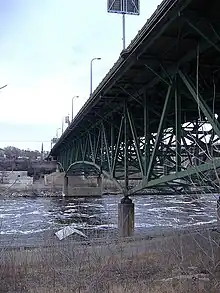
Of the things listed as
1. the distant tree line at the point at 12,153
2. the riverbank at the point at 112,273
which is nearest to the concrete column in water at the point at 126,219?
the distant tree line at the point at 12,153

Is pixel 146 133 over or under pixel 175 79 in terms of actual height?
under

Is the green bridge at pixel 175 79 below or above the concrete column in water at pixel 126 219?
above

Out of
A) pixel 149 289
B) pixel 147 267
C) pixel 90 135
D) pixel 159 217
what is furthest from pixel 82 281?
pixel 159 217

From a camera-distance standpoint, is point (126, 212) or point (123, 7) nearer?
point (123, 7)

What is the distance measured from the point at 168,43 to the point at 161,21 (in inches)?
70.9

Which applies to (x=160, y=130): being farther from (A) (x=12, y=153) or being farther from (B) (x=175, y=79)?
(A) (x=12, y=153)

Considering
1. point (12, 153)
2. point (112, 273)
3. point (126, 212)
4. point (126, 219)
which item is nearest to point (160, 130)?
point (112, 273)

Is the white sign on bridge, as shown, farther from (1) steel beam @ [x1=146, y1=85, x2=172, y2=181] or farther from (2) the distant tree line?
(2) the distant tree line

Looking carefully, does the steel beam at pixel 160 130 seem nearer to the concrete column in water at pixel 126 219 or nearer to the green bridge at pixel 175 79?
the green bridge at pixel 175 79

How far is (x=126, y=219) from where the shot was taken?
20.8 meters

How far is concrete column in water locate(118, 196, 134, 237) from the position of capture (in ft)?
65.7

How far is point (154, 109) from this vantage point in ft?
54.0

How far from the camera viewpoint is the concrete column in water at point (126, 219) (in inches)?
789

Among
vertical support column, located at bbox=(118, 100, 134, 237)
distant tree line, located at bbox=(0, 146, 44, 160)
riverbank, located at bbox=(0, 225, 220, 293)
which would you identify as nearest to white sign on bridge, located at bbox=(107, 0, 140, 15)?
vertical support column, located at bbox=(118, 100, 134, 237)
